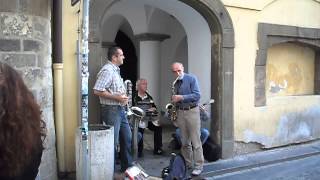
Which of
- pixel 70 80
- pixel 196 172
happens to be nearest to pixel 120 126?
pixel 70 80

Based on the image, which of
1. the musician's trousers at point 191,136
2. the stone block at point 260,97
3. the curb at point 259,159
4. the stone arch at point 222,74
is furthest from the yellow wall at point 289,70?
the musician's trousers at point 191,136

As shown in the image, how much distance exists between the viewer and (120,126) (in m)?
6.41

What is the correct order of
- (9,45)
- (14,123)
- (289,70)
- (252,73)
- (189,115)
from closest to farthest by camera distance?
(14,123), (9,45), (189,115), (252,73), (289,70)

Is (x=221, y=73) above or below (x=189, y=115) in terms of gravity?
above

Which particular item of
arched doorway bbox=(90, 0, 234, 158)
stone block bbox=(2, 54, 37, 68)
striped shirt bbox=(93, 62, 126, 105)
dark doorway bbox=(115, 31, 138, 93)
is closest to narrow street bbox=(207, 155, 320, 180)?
arched doorway bbox=(90, 0, 234, 158)

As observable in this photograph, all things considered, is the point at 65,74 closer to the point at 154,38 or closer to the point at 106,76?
the point at 106,76

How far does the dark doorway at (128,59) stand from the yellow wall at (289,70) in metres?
4.81

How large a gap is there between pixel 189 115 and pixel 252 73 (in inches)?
86.5

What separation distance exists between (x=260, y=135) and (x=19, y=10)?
4968 millimetres

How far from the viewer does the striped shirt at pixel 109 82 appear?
20.1 ft

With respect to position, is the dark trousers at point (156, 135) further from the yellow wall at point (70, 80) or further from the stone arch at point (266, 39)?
the stone arch at point (266, 39)

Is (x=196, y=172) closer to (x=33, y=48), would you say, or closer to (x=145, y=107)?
(x=145, y=107)

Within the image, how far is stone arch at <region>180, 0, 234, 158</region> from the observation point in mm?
7898

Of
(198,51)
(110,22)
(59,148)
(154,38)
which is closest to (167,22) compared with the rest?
(154,38)
